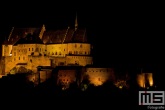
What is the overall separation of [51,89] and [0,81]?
8.48m

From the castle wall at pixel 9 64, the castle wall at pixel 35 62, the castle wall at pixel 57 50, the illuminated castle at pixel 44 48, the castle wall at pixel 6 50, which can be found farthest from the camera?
the castle wall at pixel 6 50

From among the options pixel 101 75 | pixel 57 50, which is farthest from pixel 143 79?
pixel 57 50

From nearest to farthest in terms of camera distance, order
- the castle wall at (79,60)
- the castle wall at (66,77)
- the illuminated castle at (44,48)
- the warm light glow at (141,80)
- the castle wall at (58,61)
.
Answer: the castle wall at (66,77), the warm light glow at (141,80), the castle wall at (58,61), the illuminated castle at (44,48), the castle wall at (79,60)

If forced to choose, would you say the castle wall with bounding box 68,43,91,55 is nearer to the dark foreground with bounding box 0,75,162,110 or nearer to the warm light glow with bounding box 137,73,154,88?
the dark foreground with bounding box 0,75,162,110

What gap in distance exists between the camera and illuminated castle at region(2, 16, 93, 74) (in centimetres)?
8169

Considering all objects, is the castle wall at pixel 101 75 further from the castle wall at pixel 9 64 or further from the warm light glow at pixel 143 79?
the castle wall at pixel 9 64

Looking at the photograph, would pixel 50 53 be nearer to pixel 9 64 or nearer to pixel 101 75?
pixel 9 64

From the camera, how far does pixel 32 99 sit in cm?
6994

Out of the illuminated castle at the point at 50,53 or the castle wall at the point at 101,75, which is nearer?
the castle wall at the point at 101,75

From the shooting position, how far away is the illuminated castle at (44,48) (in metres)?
81.7

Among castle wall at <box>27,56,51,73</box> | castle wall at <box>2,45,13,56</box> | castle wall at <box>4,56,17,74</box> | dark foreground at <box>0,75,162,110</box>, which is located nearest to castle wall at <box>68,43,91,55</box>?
castle wall at <box>27,56,51,73</box>

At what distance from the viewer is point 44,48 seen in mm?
86062

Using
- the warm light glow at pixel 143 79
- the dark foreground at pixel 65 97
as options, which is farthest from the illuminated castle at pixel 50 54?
the warm light glow at pixel 143 79

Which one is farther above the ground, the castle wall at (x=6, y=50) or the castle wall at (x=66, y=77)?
the castle wall at (x=6, y=50)
